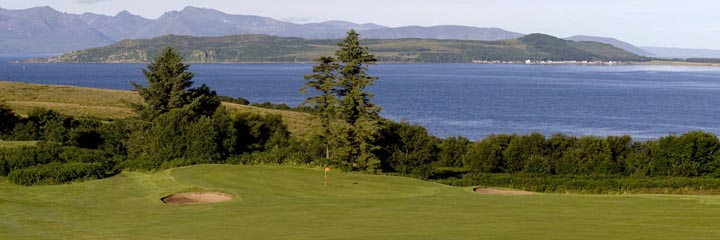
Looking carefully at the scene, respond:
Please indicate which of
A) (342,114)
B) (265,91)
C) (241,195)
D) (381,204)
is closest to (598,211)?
(381,204)

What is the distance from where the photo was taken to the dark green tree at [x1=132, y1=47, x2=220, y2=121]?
62.5 metres

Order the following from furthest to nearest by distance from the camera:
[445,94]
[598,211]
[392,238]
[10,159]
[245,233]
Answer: [445,94] → [10,159] → [598,211] → [245,233] → [392,238]

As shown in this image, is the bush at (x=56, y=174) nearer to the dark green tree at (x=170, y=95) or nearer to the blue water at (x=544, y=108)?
the dark green tree at (x=170, y=95)

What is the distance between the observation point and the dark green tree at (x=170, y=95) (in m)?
62.5

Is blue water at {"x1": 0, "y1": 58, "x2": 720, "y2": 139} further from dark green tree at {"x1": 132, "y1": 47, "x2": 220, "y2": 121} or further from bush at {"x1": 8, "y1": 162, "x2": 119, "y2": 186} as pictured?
bush at {"x1": 8, "y1": 162, "x2": 119, "y2": 186}

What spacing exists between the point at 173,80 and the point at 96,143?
10.3 metres

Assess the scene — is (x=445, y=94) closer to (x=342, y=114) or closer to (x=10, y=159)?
(x=342, y=114)

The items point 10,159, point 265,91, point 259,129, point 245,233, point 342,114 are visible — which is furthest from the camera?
point 265,91

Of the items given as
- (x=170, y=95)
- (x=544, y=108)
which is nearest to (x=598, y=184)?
(x=170, y=95)

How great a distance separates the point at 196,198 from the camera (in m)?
27.6

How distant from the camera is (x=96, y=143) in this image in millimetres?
56219

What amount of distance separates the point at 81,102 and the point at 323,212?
9159 cm

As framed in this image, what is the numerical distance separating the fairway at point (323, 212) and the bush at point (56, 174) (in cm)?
84

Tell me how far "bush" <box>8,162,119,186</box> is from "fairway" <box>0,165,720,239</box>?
2.75 ft
